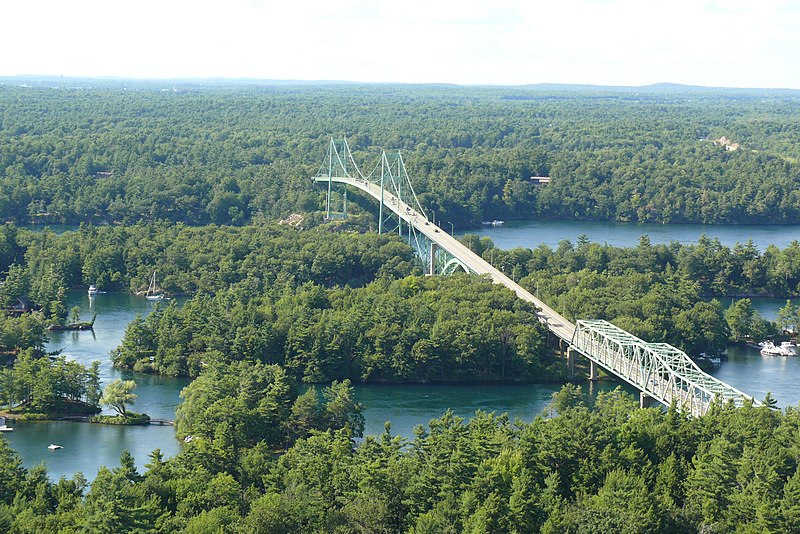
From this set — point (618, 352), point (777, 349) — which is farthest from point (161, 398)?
point (777, 349)

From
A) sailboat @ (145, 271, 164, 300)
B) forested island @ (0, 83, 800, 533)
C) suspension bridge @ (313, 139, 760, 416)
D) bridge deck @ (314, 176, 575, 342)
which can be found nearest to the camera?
forested island @ (0, 83, 800, 533)

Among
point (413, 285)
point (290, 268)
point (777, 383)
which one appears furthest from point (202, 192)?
point (777, 383)

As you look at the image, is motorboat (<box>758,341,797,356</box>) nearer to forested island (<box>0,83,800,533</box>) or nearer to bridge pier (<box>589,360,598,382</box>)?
forested island (<box>0,83,800,533</box>)

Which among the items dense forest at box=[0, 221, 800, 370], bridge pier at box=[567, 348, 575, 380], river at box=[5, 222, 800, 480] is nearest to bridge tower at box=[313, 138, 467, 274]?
dense forest at box=[0, 221, 800, 370]

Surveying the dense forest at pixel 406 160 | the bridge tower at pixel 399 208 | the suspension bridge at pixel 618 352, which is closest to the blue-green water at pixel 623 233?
the dense forest at pixel 406 160

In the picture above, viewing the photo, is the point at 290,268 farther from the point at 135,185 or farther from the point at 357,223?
the point at 135,185

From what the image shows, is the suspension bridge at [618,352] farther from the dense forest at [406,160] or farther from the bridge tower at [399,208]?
the dense forest at [406,160]
